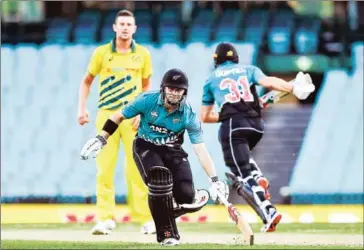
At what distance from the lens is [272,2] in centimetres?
2295

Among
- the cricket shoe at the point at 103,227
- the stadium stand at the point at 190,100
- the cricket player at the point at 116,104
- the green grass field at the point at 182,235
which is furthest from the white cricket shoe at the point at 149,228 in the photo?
the stadium stand at the point at 190,100

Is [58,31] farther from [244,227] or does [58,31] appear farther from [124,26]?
[244,227]

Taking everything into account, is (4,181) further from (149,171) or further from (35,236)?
(149,171)

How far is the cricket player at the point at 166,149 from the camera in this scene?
11125 millimetres

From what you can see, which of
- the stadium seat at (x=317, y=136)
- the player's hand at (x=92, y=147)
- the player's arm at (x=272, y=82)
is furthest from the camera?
the stadium seat at (x=317, y=136)

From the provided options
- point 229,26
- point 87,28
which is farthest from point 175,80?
point 87,28

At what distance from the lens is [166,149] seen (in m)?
11.6

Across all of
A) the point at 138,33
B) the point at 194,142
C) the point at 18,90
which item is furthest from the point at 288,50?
the point at 194,142

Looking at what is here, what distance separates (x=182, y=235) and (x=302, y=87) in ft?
6.51

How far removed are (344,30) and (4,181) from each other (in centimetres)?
611

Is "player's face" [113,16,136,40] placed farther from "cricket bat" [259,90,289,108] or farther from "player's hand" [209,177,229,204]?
"player's hand" [209,177,229,204]

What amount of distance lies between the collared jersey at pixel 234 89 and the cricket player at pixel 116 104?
97 centimetres

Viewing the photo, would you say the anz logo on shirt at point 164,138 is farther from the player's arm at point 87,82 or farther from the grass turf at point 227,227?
the grass turf at point 227,227

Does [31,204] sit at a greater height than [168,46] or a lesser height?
lesser
